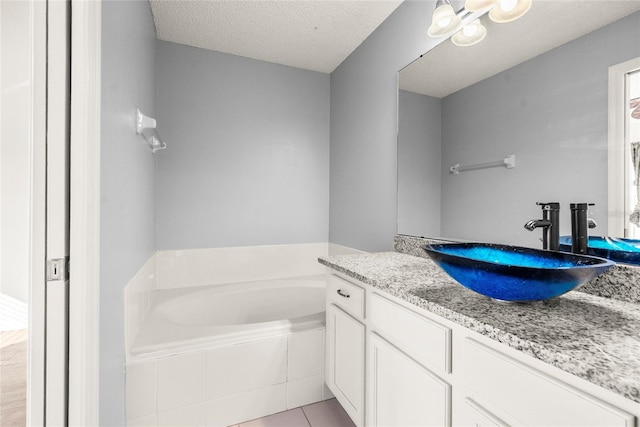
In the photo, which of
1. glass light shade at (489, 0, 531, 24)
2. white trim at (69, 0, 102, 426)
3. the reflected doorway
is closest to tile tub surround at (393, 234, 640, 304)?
the reflected doorway

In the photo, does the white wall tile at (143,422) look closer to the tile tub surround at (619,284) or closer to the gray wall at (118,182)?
the gray wall at (118,182)

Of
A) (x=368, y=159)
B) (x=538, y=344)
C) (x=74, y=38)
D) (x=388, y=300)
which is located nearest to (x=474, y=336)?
(x=538, y=344)

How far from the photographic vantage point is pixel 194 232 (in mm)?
2387

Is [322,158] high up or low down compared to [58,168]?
up

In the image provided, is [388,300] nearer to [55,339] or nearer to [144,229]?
[55,339]

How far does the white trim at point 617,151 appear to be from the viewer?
3.15 ft

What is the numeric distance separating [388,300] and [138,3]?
6.07ft

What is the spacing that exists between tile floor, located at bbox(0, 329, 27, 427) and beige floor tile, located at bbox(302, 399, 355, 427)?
1.32 metres

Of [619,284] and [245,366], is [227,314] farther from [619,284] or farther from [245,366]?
[619,284]

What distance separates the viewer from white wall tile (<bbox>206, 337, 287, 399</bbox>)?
4.91 ft

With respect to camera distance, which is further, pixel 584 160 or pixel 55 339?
pixel 584 160

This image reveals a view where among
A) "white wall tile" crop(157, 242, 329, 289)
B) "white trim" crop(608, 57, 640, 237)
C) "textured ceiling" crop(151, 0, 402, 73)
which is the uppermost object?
"textured ceiling" crop(151, 0, 402, 73)

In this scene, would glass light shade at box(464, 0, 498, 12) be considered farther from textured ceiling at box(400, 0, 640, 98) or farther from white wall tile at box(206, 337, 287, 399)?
white wall tile at box(206, 337, 287, 399)

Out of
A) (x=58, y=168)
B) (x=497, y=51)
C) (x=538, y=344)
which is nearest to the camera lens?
(x=538, y=344)
